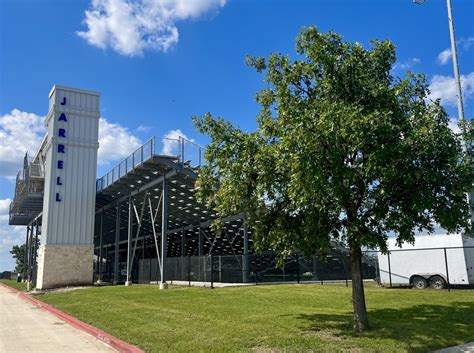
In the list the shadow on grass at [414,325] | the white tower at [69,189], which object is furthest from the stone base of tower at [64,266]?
the shadow on grass at [414,325]

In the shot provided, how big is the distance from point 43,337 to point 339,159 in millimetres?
9388

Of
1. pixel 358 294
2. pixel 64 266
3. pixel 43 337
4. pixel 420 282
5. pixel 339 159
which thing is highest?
pixel 339 159

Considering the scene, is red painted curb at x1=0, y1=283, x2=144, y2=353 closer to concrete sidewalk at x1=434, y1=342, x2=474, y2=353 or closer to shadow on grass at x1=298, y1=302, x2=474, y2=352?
shadow on grass at x1=298, y1=302, x2=474, y2=352

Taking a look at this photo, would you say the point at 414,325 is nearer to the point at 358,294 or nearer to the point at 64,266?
the point at 358,294

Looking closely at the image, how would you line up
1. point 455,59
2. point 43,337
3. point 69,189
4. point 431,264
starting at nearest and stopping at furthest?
1. point 43,337
2. point 455,59
3. point 431,264
4. point 69,189

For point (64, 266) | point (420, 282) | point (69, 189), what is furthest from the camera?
point (69, 189)

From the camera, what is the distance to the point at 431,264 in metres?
23.0

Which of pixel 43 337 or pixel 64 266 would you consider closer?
pixel 43 337

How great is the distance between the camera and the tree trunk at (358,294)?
35.0 ft

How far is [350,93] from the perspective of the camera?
10.5 metres

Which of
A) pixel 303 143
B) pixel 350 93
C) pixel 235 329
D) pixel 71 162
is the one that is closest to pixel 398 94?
pixel 350 93

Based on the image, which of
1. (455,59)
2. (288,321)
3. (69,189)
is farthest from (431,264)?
(69,189)

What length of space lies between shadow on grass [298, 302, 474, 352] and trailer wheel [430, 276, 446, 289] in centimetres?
838

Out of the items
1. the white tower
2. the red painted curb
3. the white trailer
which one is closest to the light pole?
the white trailer
